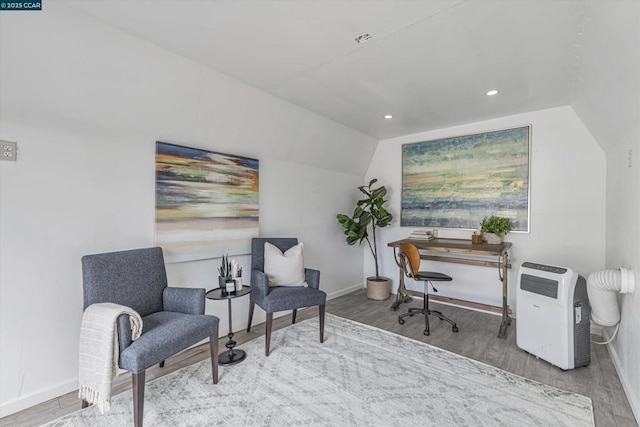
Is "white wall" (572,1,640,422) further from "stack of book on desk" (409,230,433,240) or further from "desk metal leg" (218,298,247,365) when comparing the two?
"desk metal leg" (218,298,247,365)

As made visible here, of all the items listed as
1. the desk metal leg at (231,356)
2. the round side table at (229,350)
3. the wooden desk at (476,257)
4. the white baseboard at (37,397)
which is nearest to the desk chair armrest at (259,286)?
the round side table at (229,350)

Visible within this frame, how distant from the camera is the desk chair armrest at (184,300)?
220 centimetres

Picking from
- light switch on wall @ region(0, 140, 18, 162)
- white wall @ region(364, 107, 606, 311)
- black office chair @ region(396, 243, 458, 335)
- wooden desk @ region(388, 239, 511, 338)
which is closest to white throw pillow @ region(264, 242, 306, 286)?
black office chair @ region(396, 243, 458, 335)

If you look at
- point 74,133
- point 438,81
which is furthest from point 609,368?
point 74,133

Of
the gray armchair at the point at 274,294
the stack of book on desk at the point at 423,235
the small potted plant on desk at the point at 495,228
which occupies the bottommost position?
the gray armchair at the point at 274,294

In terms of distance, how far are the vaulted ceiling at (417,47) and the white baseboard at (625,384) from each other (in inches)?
75.6

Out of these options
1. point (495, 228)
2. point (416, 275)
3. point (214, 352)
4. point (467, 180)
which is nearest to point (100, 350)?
point (214, 352)

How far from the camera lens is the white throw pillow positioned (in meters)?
2.96

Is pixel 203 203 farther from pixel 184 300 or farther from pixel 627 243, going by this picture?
pixel 627 243

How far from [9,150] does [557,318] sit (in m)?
4.29

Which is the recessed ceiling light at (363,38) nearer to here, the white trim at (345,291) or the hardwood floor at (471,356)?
the hardwood floor at (471,356)

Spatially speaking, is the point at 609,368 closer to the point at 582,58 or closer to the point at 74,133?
the point at 582,58

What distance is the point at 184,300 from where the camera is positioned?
2219 millimetres

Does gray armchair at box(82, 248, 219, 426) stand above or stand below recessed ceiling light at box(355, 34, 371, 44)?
below
